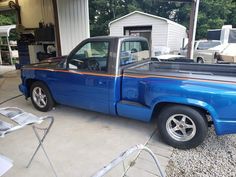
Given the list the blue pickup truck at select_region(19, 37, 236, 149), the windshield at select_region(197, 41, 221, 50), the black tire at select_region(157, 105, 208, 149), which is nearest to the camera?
the blue pickup truck at select_region(19, 37, 236, 149)

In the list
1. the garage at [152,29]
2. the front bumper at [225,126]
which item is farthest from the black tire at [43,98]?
the garage at [152,29]

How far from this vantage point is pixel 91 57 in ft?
11.9

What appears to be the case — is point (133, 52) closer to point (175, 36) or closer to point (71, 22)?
point (71, 22)

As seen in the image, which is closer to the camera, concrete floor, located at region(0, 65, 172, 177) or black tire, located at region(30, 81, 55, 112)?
concrete floor, located at region(0, 65, 172, 177)

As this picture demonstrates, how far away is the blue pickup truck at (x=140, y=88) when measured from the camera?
8.39 feet

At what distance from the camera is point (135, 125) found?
146 inches

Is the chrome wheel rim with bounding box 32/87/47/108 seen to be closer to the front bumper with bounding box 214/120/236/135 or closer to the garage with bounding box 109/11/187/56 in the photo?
the front bumper with bounding box 214/120/236/135

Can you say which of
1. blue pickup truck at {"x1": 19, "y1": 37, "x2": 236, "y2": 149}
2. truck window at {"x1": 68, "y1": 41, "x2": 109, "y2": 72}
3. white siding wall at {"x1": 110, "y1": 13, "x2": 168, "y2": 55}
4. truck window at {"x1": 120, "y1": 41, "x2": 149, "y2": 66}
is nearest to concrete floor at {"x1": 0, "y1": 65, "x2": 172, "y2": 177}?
blue pickup truck at {"x1": 19, "y1": 37, "x2": 236, "y2": 149}

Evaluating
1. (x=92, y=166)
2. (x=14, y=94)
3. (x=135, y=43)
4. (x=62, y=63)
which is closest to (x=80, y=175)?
(x=92, y=166)

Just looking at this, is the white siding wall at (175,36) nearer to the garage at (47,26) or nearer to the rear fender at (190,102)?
the garage at (47,26)

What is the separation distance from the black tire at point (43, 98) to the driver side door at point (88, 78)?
43cm

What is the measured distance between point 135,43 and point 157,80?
1.22m

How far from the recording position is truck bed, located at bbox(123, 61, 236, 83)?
8.67ft

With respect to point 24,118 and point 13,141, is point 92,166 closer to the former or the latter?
point 24,118
